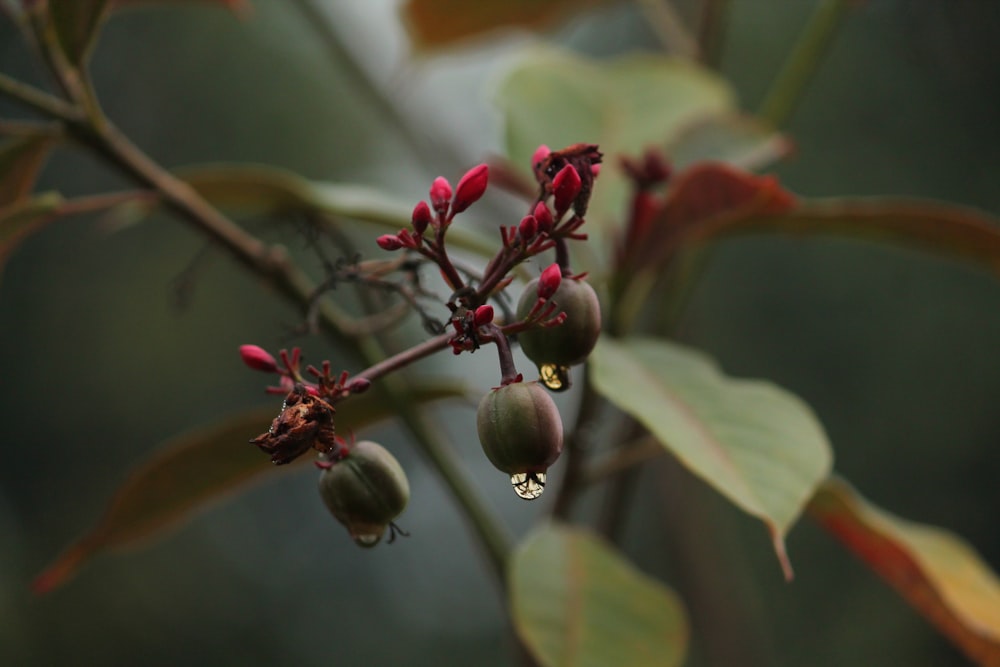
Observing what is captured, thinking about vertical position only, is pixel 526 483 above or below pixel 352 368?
above

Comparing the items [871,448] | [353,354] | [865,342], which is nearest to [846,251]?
[865,342]

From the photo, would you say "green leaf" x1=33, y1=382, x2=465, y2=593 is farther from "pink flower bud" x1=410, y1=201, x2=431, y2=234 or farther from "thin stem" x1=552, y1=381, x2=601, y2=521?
"pink flower bud" x1=410, y1=201, x2=431, y2=234

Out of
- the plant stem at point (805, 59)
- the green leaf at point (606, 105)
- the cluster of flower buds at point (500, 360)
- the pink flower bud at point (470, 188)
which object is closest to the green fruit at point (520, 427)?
the cluster of flower buds at point (500, 360)

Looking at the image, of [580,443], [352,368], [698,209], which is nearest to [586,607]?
[580,443]

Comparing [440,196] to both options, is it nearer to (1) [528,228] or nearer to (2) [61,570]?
(1) [528,228]

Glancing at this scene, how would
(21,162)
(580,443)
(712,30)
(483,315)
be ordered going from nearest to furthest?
(483,315) < (21,162) < (580,443) < (712,30)

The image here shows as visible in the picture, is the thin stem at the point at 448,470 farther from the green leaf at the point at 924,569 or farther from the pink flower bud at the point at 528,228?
the pink flower bud at the point at 528,228
